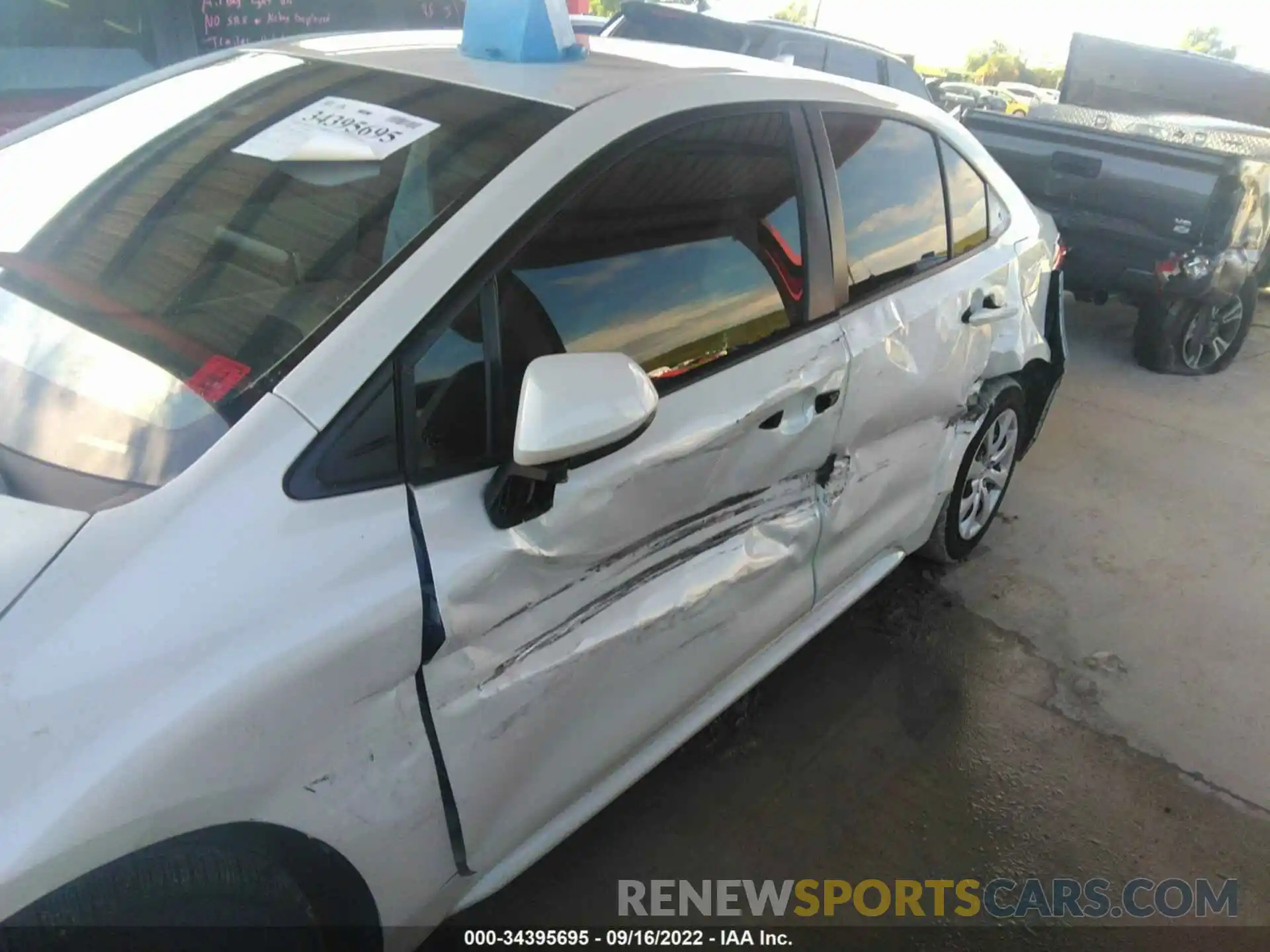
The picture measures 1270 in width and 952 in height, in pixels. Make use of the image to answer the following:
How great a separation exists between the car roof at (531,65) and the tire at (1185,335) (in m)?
4.13

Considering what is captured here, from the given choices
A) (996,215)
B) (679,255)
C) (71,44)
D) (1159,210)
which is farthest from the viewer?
(1159,210)

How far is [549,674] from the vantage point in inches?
66.6

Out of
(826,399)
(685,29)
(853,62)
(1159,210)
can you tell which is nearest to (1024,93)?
(853,62)

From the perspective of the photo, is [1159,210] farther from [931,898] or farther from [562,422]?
[562,422]

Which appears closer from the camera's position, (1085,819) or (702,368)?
(702,368)

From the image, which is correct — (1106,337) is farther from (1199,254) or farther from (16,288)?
(16,288)

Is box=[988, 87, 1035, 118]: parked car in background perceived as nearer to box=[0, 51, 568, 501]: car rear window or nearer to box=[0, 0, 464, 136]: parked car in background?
box=[0, 0, 464, 136]: parked car in background

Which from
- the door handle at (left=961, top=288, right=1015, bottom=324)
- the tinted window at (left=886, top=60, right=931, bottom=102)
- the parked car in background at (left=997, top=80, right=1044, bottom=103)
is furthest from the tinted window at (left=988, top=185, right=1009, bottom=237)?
the parked car in background at (left=997, top=80, right=1044, bottom=103)

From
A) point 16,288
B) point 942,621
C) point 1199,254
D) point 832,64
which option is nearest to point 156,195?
point 16,288

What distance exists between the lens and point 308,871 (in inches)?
55.6

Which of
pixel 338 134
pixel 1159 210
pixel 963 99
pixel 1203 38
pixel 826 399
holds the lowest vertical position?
pixel 1203 38

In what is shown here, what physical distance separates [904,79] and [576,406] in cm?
665

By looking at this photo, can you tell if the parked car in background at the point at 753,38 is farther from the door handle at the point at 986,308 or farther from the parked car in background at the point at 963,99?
the door handle at the point at 986,308

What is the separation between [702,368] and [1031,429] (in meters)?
2.20
